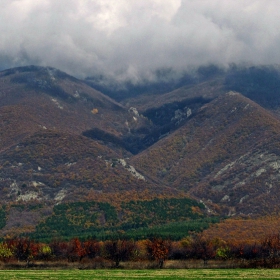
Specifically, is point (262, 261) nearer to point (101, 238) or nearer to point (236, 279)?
point (236, 279)

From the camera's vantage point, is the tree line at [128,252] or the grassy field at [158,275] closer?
the grassy field at [158,275]

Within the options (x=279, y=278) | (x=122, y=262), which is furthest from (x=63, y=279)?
(x=122, y=262)

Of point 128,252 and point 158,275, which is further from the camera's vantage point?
point 128,252

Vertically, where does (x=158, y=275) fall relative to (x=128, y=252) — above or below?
below

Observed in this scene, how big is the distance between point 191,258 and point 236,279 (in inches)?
2771

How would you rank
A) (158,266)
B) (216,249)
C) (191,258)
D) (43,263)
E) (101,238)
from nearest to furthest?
(158,266) < (43,263) < (191,258) < (216,249) < (101,238)

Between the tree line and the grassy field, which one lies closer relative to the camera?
the grassy field

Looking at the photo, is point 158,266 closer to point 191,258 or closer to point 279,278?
point 191,258

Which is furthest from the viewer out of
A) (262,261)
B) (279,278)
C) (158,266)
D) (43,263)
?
(43,263)

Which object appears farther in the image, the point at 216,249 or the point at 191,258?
the point at 216,249

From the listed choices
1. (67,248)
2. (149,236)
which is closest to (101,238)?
(149,236)

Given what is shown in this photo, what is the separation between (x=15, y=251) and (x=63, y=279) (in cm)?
7621

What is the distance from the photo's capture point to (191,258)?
145m

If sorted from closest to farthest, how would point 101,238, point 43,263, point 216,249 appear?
1. point 43,263
2. point 216,249
3. point 101,238
